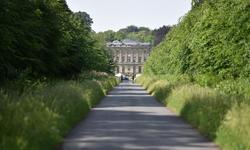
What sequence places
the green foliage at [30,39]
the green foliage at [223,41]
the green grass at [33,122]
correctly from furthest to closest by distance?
the green foliage at [223,41] → the green foliage at [30,39] → the green grass at [33,122]

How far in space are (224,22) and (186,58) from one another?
1002 cm

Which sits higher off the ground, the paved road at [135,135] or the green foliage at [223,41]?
the green foliage at [223,41]

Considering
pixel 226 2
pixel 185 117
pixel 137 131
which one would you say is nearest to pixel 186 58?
pixel 226 2

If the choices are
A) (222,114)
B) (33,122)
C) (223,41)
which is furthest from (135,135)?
(223,41)

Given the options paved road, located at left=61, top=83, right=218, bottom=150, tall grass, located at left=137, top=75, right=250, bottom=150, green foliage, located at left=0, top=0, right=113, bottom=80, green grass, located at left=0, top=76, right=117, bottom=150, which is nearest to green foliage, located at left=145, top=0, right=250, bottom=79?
tall grass, located at left=137, top=75, right=250, bottom=150

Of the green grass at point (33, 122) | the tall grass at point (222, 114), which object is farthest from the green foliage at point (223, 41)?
the green grass at point (33, 122)

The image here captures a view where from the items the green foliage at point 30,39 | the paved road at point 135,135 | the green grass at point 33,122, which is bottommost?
the paved road at point 135,135

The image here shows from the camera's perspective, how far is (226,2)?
104 feet

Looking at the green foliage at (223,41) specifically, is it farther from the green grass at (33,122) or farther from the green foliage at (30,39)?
the green grass at (33,122)

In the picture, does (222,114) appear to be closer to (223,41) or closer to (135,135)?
(135,135)

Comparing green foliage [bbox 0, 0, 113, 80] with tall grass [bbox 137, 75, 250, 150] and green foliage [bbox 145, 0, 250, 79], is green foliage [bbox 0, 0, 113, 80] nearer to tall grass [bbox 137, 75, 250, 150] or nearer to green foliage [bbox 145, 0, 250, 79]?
tall grass [bbox 137, 75, 250, 150]

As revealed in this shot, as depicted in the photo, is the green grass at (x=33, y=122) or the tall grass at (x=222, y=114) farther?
the tall grass at (x=222, y=114)

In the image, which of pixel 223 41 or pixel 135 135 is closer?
pixel 135 135

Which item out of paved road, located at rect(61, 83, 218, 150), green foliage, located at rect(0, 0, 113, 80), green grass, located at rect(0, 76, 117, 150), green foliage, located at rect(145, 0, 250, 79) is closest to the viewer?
green grass, located at rect(0, 76, 117, 150)
